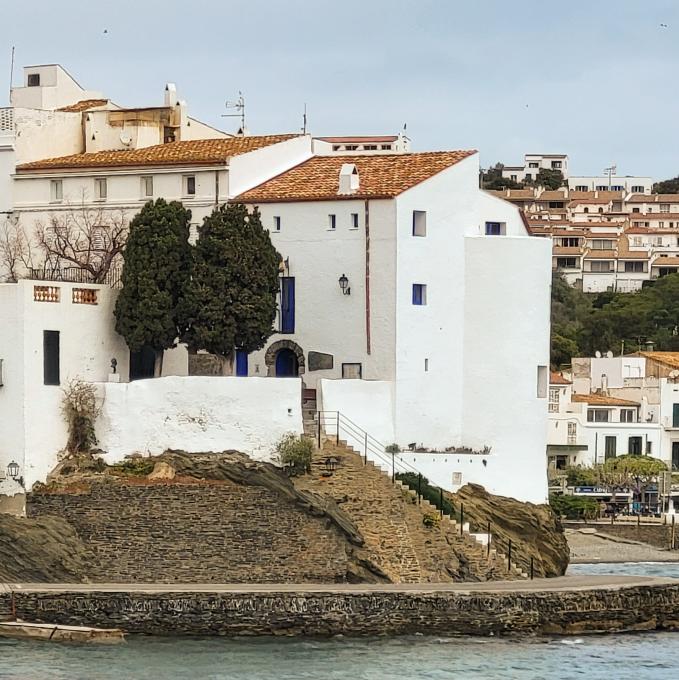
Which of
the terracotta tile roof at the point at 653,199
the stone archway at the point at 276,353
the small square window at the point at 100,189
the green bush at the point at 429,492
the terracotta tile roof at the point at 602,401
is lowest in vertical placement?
the green bush at the point at 429,492

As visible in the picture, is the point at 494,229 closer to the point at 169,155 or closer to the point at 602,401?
the point at 169,155

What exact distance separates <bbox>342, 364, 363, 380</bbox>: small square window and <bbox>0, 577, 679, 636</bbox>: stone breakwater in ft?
21.6

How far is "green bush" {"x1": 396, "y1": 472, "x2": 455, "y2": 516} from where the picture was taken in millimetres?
52000

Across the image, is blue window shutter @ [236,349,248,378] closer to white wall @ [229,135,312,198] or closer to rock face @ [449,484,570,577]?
white wall @ [229,135,312,198]

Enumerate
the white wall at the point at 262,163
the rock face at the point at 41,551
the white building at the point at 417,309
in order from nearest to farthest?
the rock face at the point at 41,551, the white building at the point at 417,309, the white wall at the point at 262,163

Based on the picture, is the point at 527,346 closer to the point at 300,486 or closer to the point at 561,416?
the point at 300,486

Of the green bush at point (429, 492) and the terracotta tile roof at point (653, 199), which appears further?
the terracotta tile roof at point (653, 199)

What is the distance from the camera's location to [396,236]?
53.4 m

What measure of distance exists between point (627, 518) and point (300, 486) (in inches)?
1390

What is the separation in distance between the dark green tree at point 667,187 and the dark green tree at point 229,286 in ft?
410

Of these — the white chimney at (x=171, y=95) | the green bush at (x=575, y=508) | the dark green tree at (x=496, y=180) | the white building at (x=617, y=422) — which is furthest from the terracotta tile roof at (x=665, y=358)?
the dark green tree at (x=496, y=180)

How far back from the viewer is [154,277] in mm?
52656

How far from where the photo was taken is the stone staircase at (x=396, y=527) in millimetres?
50500

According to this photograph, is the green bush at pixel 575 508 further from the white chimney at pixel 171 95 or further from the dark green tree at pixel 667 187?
the dark green tree at pixel 667 187
